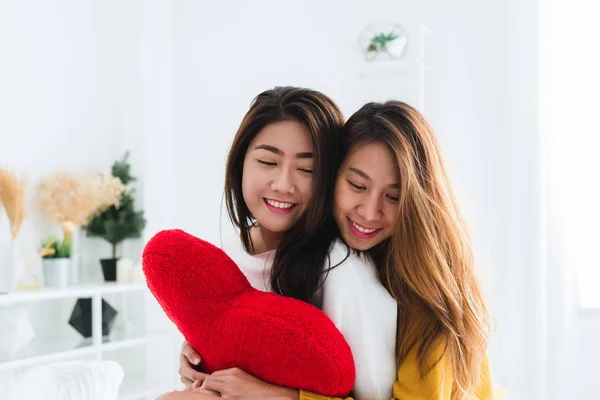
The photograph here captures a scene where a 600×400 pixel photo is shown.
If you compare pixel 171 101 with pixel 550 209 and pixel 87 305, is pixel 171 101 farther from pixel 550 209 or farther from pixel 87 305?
pixel 550 209

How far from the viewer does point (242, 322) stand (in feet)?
3.77

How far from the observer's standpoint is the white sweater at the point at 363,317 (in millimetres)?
1227

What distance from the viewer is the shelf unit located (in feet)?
8.44

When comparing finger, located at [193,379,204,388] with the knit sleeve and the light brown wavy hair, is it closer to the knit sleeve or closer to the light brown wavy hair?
the knit sleeve

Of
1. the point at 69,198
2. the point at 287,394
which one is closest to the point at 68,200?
the point at 69,198

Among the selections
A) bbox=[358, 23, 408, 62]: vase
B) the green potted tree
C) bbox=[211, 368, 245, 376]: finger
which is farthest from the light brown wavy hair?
the green potted tree

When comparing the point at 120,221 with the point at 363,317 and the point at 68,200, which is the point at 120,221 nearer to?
the point at 68,200

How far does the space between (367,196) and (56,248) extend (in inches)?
75.7

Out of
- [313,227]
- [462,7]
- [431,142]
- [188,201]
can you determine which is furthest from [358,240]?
[188,201]

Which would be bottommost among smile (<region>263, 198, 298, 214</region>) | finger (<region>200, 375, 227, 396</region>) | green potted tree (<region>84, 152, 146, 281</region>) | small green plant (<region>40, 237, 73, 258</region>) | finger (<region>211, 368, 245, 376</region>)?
finger (<region>200, 375, 227, 396</region>)

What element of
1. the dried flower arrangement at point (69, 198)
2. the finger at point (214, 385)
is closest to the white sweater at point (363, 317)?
the finger at point (214, 385)

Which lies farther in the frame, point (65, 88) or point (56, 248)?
point (65, 88)

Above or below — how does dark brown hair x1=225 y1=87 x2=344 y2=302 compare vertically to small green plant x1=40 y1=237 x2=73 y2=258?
above

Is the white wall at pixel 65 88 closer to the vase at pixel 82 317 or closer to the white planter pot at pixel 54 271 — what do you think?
the white planter pot at pixel 54 271
